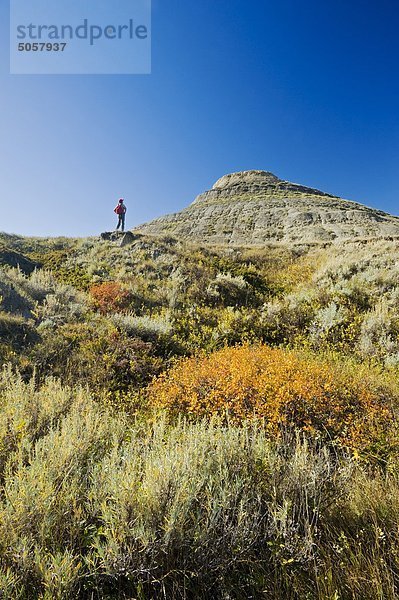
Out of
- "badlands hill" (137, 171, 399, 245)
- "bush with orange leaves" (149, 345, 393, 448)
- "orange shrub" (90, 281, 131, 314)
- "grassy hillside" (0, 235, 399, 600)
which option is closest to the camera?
"grassy hillside" (0, 235, 399, 600)

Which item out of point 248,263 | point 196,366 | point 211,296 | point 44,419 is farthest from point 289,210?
point 44,419

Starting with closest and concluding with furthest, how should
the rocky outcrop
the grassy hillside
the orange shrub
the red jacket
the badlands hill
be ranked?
the grassy hillside < the orange shrub < the rocky outcrop < the red jacket < the badlands hill

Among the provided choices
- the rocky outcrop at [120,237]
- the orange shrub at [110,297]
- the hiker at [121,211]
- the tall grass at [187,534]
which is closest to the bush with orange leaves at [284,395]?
the tall grass at [187,534]

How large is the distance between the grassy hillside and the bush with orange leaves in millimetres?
35

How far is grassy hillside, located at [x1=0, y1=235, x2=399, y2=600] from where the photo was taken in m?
2.13

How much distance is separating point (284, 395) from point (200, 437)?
215cm

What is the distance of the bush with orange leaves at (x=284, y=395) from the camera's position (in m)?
4.34

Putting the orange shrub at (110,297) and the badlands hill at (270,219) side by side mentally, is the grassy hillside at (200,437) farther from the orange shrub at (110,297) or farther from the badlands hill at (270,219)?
the badlands hill at (270,219)

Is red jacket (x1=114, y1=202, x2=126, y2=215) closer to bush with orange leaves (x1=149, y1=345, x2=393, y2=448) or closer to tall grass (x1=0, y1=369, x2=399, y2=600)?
bush with orange leaves (x1=149, y1=345, x2=393, y2=448)

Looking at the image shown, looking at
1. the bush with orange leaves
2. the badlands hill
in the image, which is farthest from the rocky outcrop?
the bush with orange leaves

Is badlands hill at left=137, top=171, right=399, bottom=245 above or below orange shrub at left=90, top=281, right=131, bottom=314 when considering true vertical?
above

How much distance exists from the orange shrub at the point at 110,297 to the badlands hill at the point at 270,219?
14.0 m

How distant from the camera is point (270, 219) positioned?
31.5m

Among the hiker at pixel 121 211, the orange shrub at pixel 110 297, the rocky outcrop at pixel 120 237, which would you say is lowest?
the orange shrub at pixel 110 297
